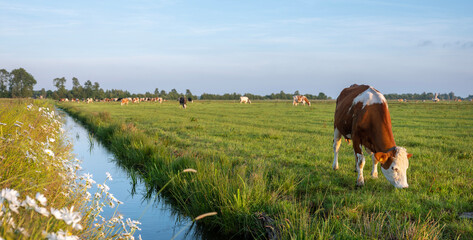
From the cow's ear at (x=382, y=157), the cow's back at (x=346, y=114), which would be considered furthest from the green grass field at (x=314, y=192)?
the cow's back at (x=346, y=114)

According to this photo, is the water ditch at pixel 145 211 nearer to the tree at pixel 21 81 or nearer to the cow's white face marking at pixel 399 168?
the cow's white face marking at pixel 399 168

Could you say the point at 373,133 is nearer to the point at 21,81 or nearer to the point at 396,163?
the point at 396,163

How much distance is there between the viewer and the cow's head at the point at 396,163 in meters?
7.08

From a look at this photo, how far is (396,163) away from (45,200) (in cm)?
666

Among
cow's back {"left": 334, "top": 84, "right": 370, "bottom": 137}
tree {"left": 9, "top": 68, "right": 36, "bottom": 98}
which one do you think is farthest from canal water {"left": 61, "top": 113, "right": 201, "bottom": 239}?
tree {"left": 9, "top": 68, "right": 36, "bottom": 98}

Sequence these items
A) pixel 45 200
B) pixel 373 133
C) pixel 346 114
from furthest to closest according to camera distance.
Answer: pixel 346 114
pixel 373 133
pixel 45 200

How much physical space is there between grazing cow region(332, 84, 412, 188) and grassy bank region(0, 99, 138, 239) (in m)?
5.21

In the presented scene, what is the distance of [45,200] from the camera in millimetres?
2061

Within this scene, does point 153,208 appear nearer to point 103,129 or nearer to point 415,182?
point 415,182

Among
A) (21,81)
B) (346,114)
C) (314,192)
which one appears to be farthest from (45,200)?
(21,81)

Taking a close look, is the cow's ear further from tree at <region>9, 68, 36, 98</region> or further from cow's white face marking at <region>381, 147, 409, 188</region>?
tree at <region>9, 68, 36, 98</region>

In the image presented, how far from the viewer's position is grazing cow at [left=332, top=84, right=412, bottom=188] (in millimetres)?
7125

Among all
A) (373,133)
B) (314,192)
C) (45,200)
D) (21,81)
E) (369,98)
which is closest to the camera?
(45,200)

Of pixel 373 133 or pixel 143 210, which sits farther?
pixel 373 133
